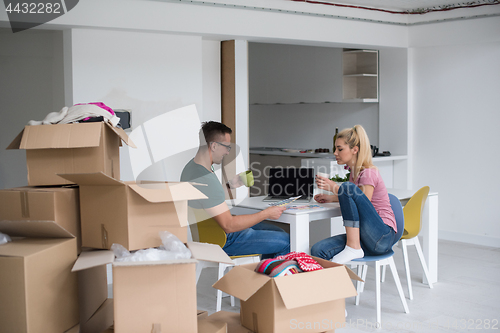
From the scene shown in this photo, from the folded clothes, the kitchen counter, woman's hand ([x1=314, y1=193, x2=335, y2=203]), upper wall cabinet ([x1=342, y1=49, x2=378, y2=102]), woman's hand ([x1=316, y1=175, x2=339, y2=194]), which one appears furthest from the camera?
upper wall cabinet ([x1=342, y1=49, x2=378, y2=102])

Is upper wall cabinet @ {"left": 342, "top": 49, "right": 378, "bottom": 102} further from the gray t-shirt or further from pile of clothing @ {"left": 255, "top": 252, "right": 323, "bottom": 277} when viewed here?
pile of clothing @ {"left": 255, "top": 252, "right": 323, "bottom": 277}

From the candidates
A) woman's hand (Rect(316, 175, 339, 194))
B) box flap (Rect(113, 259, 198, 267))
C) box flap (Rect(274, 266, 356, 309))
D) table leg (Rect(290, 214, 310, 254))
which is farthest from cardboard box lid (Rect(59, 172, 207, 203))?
woman's hand (Rect(316, 175, 339, 194))

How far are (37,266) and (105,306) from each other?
1.98 feet

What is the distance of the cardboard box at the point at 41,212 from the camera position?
1885 mm

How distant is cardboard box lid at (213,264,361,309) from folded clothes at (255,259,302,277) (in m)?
0.06

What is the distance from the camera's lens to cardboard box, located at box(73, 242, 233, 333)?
1693mm

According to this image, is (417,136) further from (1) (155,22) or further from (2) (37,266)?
(2) (37,266)

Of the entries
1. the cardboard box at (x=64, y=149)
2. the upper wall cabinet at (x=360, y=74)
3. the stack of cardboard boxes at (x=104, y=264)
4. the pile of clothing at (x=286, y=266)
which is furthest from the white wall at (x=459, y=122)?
the cardboard box at (x=64, y=149)

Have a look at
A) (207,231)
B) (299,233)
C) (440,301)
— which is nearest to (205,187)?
(207,231)

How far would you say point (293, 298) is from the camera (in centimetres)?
181

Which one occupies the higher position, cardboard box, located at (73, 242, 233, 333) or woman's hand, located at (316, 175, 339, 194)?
woman's hand, located at (316, 175, 339, 194)

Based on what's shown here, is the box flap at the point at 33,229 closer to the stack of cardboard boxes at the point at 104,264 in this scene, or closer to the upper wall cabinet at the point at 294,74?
the stack of cardboard boxes at the point at 104,264

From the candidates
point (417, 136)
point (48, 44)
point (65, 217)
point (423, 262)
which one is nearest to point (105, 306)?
point (65, 217)

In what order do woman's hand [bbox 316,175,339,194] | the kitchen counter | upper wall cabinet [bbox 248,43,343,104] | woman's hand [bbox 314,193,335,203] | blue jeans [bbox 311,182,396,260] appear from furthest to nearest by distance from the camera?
upper wall cabinet [bbox 248,43,343,104]
the kitchen counter
woman's hand [bbox 314,193,335,203]
woman's hand [bbox 316,175,339,194]
blue jeans [bbox 311,182,396,260]
